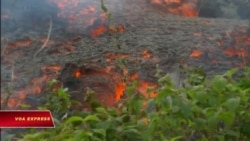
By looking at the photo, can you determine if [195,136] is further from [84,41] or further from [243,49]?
[84,41]

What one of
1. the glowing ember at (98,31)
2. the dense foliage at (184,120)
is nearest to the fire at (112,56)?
the glowing ember at (98,31)

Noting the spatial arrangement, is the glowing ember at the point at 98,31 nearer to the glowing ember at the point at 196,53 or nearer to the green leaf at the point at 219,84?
the glowing ember at the point at 196,53

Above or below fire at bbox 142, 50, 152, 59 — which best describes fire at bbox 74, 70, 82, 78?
below

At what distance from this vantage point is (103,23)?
3.99m

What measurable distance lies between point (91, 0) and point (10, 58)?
1.14 m

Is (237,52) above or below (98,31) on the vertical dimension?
below

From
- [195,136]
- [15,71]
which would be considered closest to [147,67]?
[15,71]

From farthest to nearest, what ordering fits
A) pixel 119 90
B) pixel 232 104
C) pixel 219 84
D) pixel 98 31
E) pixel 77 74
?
pixel 98 31
pixel 77 74
pixel 119 90
pixel 219 84
pixel 232 104

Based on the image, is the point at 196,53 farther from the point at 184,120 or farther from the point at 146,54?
the point at 184,120

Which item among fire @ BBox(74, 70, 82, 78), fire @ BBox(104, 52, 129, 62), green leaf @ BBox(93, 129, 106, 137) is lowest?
fire @ BBox(74, 70, 82, 78)

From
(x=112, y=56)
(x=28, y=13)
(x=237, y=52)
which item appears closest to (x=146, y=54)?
(x=112, y=56)

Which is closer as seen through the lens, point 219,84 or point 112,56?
point 219,84

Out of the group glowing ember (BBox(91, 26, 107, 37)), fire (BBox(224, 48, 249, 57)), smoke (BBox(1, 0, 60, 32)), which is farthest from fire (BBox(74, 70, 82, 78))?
fire (BBox(224, 48, 249, 57))

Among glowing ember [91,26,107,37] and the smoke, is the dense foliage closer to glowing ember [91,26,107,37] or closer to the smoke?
glowing ember [91,26,107,37]
